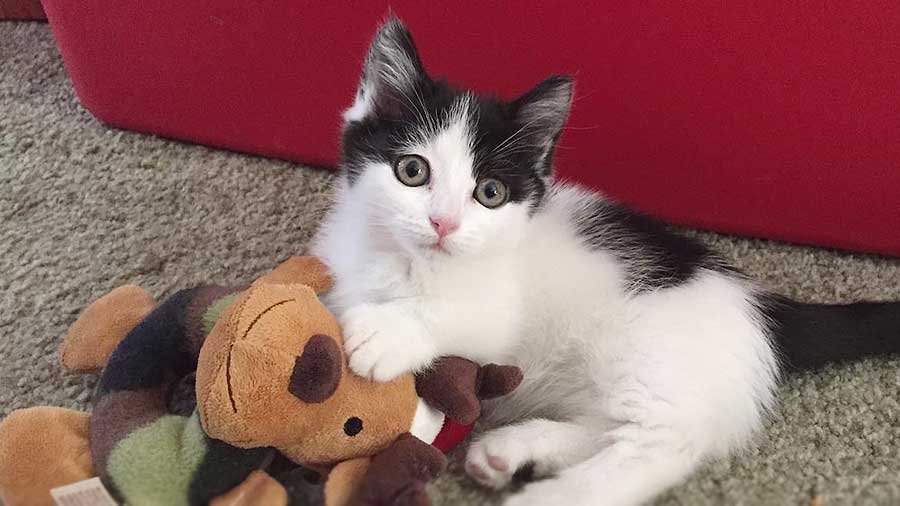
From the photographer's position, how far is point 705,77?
1395 millimetres

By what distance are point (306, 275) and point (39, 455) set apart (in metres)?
0.45

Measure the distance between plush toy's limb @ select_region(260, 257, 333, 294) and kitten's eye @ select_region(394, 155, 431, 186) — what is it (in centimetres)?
23

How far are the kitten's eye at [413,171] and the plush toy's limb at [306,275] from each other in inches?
9.2

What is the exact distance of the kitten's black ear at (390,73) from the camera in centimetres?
111

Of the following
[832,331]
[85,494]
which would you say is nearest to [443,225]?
[85,494]

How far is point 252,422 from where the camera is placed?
0.83 metres

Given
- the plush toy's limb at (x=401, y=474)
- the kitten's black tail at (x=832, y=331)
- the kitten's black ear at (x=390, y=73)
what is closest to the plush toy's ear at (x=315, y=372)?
the plush toy's limb at (x=401, y=474)

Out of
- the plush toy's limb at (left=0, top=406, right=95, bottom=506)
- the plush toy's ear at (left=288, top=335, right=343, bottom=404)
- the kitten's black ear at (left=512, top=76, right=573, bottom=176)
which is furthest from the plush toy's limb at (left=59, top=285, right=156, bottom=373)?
the kitten's black ear at (left=512, top=76, right=573, bottom=176)

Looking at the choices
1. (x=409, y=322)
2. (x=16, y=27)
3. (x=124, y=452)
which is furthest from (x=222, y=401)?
(x=16, y=27)

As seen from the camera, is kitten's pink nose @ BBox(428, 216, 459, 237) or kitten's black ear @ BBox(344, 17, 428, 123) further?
kitten's black ear @ BBox(344, 17, 428, 123)

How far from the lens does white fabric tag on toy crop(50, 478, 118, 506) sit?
2.77ft

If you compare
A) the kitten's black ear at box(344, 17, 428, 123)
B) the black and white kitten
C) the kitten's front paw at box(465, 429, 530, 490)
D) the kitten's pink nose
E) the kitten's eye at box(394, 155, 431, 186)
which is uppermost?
the kitten's black ear at box(344, 17, 428, 123)

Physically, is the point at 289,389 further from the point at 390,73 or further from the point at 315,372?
the point at 390,73

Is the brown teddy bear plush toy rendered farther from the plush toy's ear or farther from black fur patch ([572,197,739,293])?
black fur patch ([572,197,739,293])
